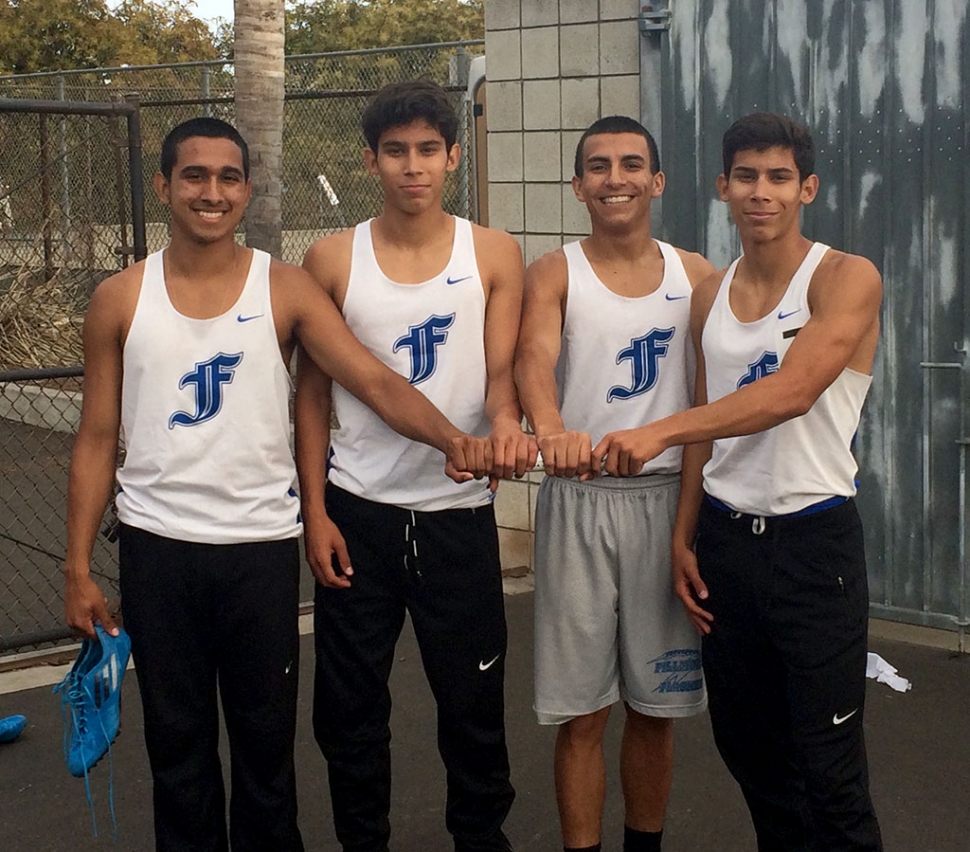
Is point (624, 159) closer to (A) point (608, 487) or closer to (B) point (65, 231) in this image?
(A) point (608, 487)

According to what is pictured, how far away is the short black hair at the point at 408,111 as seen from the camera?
11.7 feet

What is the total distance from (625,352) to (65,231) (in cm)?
827

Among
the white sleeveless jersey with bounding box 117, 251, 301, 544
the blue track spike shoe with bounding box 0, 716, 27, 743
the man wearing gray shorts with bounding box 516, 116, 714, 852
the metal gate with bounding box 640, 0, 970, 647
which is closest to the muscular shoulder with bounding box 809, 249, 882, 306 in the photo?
the man wearing gray shorts with bounding box 516, 116, 714, 852

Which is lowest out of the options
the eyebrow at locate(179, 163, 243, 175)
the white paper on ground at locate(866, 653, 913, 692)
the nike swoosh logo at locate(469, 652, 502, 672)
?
the white paper on ground at locate(866, 653, 913, 692)

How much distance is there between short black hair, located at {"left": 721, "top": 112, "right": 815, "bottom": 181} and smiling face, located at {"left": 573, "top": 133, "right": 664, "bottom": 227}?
0.29 m

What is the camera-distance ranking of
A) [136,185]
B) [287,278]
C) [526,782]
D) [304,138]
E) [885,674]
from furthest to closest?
1. [304,138]
2. [136,185]
3. [885,674]
4. [526,782]
5. [287,278]

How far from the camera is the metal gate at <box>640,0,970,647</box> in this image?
5.35 metres

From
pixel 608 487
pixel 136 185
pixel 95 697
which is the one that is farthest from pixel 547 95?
pixel 95 697

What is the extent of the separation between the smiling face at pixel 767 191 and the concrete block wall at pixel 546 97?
2.81m

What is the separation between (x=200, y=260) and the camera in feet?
11.3

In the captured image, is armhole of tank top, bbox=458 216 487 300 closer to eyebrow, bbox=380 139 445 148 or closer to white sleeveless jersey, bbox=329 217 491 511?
white sleeveless jersey, bbox=329 217 491 511

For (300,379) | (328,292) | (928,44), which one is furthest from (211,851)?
(928,44)

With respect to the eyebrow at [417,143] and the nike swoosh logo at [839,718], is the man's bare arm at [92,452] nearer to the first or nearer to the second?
the eyebrow at [417,143]

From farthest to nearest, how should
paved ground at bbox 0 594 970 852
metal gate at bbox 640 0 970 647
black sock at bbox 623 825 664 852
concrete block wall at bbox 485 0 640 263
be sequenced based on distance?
1. concrete block wall at bbox 485 0 640 263
2. metal gate at bbox 640 0 970 647
3. paved ground at bbox 0 594 970 852
4. black sock at bbox 623 825 664 852
